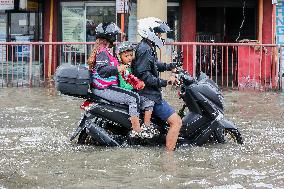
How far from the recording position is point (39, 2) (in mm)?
20656

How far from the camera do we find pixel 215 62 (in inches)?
664

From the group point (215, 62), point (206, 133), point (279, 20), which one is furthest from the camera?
point (279, 20)

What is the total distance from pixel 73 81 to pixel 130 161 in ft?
4.42

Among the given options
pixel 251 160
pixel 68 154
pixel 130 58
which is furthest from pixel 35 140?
pixel 251 160

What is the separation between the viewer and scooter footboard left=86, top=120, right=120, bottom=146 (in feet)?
25.4

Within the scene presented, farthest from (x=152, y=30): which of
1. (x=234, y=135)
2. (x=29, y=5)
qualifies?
(x=29, y=5)

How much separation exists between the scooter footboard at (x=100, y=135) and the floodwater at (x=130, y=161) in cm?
12

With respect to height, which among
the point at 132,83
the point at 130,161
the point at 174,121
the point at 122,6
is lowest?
the point at 130,161

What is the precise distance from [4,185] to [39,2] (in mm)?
15492

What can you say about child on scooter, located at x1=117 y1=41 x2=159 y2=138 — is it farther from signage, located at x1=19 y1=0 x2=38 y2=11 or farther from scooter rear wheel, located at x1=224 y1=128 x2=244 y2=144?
signage, located at x1=19 y1=0 x2=38 y2=11

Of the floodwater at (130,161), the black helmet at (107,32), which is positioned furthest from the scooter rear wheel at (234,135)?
the black helmet at (107,32)

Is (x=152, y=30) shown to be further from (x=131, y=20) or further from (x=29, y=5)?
(x=29, y=5)

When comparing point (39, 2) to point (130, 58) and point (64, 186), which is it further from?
point (64, 186)

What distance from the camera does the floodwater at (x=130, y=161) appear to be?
596 centimetres
